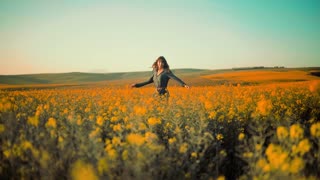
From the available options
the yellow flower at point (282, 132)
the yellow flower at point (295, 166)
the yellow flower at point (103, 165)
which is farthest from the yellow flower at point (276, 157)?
the yellow flower at point (103, 165)

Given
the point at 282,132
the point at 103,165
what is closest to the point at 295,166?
the point at 282,132

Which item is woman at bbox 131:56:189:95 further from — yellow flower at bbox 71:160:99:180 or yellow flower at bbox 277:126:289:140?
yellow flower at bbox 71:160:99:180

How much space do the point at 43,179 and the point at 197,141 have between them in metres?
1.84

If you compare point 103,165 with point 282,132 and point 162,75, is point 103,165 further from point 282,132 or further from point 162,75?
point 162,75

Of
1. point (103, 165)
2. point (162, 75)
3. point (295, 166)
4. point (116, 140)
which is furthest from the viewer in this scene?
point (162, 75)

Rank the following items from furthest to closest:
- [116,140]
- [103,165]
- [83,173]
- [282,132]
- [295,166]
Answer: [116,140], [282,132], [103,165], [295,166], [83,173]

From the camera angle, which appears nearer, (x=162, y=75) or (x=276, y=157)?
(x=276, y=157)

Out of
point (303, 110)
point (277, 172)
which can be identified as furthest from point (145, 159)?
point (303, 110)

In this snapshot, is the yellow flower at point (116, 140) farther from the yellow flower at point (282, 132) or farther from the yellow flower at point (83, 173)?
the yellow flower at point (282, 132)

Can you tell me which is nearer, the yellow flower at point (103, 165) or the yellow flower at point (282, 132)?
the yellow flower at point (103, 165)

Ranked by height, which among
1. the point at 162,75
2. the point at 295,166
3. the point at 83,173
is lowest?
the point at 295,166

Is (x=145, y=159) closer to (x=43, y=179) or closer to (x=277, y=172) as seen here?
(x=43, y=179)

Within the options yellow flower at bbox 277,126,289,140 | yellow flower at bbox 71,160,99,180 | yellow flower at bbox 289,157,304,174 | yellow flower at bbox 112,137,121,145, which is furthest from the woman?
yellow flower at bbox 71,160,99,180

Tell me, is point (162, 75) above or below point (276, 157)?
above
